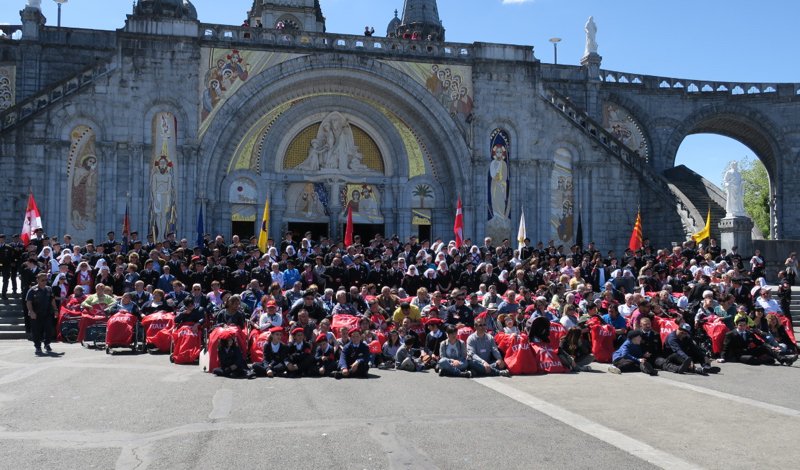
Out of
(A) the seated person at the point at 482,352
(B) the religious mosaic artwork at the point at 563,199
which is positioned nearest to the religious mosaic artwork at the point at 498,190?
(B) the religious mosaic artwork at the point at 563,199

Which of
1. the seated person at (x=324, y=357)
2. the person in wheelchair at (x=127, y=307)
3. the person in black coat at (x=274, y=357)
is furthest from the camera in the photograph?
the person in wheelchair at (x=127, y=307)

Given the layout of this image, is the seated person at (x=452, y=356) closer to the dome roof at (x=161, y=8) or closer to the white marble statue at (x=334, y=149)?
the white marble statue at (x=334, y=149)

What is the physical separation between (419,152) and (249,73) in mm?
7817

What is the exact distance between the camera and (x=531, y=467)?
7465 millimetres

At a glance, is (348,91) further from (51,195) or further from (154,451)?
(154,451)

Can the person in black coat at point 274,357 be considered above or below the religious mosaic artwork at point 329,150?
below

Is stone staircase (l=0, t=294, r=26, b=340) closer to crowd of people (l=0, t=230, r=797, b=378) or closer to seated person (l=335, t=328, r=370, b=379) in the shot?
crowd of people (l=0, t=230, r=797, b=378)

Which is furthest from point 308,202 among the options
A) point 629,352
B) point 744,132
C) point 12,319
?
point 744,132

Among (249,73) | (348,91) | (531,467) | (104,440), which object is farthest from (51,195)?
(531,467)

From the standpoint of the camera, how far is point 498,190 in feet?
105

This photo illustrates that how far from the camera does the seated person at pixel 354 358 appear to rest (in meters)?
13.5

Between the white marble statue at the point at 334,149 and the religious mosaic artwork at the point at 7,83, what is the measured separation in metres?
12.7

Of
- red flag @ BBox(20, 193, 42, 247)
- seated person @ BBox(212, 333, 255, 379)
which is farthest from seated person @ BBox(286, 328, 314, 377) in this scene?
red flag @ BBox(20, 193, 42, 247)

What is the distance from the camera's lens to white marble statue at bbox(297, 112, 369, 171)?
104ft
